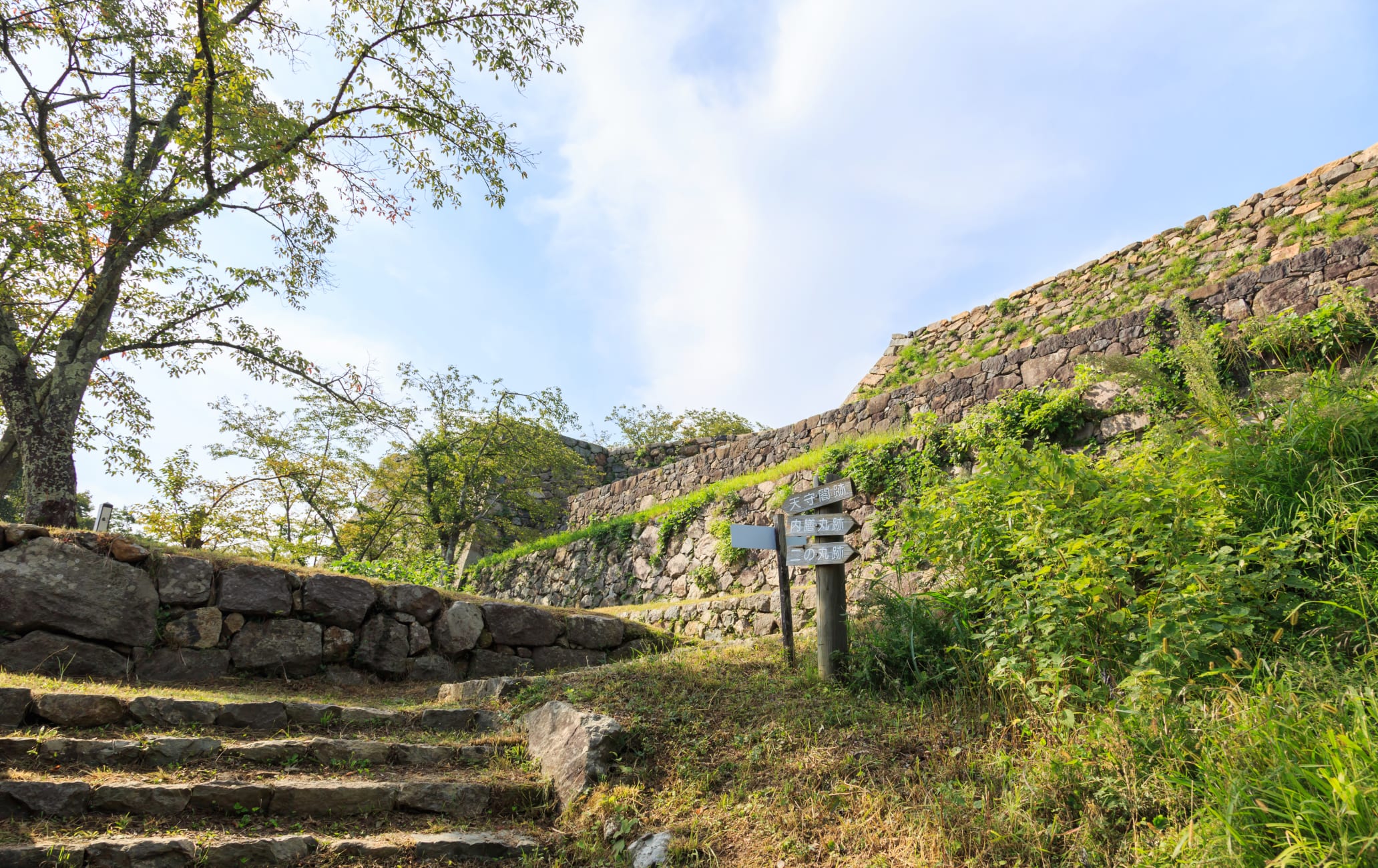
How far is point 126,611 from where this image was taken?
5.48 metres

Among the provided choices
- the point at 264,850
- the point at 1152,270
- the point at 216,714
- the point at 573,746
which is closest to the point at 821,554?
the point at 573,746

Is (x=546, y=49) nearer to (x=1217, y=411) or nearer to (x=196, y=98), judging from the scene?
(x=196, y=98)

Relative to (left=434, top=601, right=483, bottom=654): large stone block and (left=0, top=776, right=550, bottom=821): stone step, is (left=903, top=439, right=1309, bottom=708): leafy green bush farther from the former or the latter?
(left=434, top=601, right=483, bottom=654): large stone block

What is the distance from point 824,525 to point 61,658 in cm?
578

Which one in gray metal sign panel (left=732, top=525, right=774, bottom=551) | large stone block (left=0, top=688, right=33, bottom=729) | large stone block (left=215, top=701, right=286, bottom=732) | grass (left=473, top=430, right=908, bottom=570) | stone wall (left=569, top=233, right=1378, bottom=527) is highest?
stone wall (left=569, top=233, right=1378, bottom=527)

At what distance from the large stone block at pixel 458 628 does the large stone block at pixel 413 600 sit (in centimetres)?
12

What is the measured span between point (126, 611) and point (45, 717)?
1.71 m

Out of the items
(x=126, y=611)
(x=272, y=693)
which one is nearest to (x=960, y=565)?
(x=272, y=693)

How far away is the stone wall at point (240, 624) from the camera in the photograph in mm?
5207

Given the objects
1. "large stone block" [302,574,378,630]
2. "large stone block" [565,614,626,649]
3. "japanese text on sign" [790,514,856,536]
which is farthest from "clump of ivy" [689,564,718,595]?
"japanese text on sign" [790,514,856,536]

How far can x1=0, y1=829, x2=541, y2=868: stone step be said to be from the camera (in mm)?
2754

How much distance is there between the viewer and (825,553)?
4672 millimetres

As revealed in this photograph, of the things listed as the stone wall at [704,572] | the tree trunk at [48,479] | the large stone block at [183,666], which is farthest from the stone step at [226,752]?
the tree trunk at [48,479]

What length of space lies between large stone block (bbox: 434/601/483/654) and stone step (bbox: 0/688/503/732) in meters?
1.98
